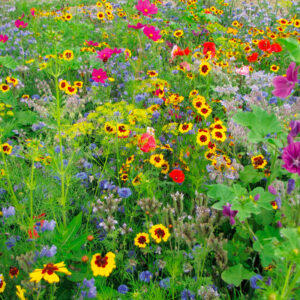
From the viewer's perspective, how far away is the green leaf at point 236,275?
1.49 metres

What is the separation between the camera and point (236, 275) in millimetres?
1510

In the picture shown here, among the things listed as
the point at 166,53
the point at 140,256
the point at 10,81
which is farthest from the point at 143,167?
the point at 166,53

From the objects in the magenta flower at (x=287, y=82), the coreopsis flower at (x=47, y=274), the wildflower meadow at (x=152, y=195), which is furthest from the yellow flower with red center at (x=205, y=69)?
the coreopsis flower at (x=47, y=274)

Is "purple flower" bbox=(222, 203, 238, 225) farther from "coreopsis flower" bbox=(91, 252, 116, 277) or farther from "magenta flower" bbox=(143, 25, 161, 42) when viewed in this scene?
"magenta flower" bbox=(143, 25, 161, 42)

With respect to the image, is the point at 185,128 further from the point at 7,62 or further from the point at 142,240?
the point at 7,62

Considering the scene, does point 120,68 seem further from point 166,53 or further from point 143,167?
point 143,167

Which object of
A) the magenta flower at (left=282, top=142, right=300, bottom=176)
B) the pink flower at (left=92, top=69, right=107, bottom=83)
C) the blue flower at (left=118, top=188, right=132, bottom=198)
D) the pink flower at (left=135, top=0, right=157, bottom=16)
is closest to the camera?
the magenta flower at (left=282, top=142, right=300, bottom=176)

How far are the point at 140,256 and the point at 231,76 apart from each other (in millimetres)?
2274

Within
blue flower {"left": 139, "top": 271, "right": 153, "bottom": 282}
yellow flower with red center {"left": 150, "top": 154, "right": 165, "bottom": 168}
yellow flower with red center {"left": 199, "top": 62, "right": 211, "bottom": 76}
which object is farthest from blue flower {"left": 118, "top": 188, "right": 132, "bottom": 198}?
yellow flower with red center {"left": 199, "top": 62, "right": 211, "bottom": 76}

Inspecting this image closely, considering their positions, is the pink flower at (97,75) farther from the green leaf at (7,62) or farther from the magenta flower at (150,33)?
the green leaf at (7,62)

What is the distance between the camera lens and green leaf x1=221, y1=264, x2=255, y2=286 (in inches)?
58.6

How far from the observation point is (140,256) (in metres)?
1.81

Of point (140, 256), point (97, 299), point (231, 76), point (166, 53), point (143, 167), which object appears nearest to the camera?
point (97, 299)

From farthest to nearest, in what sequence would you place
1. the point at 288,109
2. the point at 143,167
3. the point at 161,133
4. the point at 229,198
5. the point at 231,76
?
the point at 231,76 < the point at 161,133 < the point at 288,109 < the point at 143,167 < the point at 229,198
